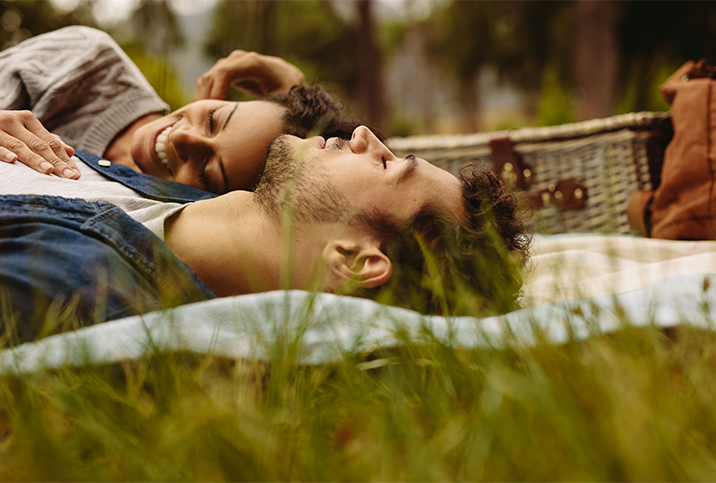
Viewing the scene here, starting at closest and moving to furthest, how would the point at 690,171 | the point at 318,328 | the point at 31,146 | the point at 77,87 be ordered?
1. the point at 318,328
2. the point at 31,146
3. the point at 690,171
4. the point at 77,87

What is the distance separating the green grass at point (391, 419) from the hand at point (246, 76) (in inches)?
98.9

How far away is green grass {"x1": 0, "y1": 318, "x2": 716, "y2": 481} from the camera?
0.60 m

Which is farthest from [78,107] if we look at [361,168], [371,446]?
[371,446]

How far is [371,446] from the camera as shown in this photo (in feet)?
2.20

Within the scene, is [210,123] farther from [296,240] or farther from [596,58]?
[596,58]

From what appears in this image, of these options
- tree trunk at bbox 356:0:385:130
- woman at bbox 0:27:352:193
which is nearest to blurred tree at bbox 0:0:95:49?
tree trunk at bbox 356:0:385:130

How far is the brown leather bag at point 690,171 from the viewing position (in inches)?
95.1

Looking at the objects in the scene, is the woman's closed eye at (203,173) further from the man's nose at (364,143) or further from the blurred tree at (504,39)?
the blurred tree at (504,39)

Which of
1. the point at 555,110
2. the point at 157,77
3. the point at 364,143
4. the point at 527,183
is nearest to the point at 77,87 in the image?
the point at 364,143

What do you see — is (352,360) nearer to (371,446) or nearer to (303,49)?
(371,446)

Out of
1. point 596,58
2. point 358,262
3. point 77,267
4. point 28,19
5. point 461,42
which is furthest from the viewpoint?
point 461,42

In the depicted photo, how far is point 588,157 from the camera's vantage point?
298cm

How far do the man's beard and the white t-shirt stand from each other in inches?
13.4

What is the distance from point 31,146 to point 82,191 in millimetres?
303
